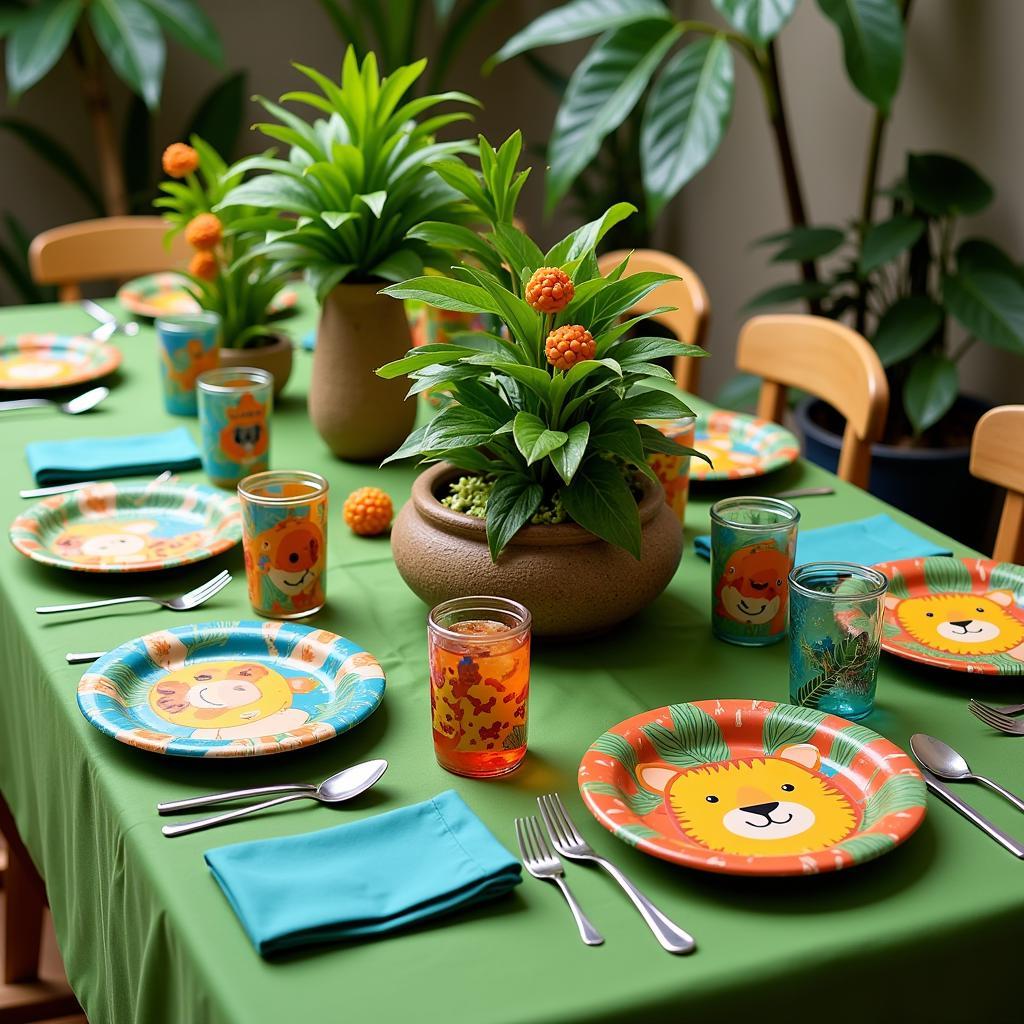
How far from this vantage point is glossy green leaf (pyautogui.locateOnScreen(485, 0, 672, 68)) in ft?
9.76

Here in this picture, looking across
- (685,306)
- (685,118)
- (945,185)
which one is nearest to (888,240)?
(945,185)

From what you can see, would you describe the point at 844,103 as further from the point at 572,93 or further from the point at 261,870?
the point at 261,870

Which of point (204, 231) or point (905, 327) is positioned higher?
point (204, 231)

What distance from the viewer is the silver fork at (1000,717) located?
1108 mm

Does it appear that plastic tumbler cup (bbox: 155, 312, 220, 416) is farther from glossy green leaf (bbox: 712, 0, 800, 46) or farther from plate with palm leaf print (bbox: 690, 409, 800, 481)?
glossy green leaf (bbox: 712, 0, 800, 46)

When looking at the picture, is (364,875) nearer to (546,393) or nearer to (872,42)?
(546,393)

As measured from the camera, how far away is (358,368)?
5.62ft

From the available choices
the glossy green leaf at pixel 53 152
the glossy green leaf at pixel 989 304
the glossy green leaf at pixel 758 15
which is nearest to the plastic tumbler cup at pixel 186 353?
the glossy green leaf at pixel 758 15

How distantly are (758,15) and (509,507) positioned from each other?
174 centimetres

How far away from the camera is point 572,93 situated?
293 centimetres

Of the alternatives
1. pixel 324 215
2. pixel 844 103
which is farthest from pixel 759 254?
pixel 324 215

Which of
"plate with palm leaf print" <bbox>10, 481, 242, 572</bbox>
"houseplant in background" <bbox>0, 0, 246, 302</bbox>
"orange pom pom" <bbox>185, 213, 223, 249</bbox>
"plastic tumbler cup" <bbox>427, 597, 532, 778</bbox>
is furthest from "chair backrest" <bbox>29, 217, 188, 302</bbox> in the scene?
"plastic tumbler cup" <bbox>427, 597, 532, 778</bbox>

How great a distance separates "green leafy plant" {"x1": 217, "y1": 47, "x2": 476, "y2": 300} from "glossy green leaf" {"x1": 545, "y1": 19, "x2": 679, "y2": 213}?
1261 millimetres

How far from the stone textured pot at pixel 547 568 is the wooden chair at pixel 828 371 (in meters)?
0.70
